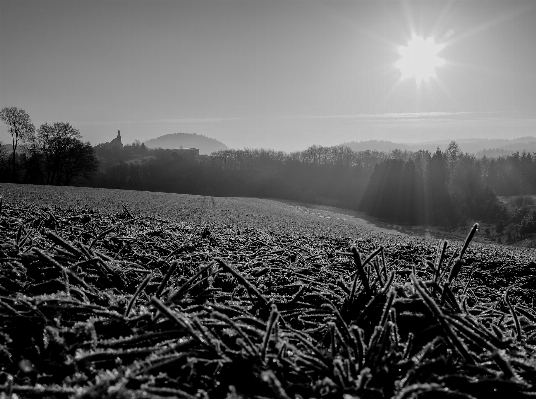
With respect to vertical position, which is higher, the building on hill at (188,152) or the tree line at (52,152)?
the building on hill at (188,152)

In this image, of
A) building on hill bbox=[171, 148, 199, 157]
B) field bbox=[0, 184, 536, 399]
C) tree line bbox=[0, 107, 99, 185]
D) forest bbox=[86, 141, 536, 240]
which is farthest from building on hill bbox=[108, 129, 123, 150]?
field bbox=[0, 184, 536, 399]

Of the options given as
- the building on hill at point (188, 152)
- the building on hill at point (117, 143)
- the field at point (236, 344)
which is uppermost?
the building on hill at point (117, 143)

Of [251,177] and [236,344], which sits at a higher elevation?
[251,177]

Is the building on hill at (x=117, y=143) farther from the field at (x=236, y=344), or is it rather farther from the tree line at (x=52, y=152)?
the field at (x=236, y=344)

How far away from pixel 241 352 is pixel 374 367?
0.98 feet

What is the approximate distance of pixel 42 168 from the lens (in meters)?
65.9

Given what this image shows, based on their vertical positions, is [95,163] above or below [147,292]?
above

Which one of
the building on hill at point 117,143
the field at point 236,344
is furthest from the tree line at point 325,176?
the building on hill at point 117,143

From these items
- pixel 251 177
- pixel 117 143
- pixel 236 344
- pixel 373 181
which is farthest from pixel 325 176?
pixel 117 143

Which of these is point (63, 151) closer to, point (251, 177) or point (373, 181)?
point (251, 177)

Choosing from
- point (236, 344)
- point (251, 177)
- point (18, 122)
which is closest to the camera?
point (236, 344)

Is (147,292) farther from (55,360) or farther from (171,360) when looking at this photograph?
(171,360)

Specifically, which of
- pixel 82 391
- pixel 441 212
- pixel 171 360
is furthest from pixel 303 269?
pixel 441 212

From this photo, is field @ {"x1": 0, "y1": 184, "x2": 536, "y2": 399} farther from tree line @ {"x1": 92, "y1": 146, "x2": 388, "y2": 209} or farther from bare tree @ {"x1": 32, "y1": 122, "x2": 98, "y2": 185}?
tree line @ {"x1": 92, "y1": 146, "x2": 388, "y2": 209}
